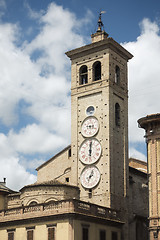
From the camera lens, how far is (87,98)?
52125mm

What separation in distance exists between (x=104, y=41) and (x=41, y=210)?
764 inches

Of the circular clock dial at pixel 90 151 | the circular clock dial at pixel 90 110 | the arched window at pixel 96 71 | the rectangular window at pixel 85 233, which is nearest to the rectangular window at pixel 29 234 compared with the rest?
the rectangular window at pixel 85 233

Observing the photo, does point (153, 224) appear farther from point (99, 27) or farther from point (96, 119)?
point (99, 27)

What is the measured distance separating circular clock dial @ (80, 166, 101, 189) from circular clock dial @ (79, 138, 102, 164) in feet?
2.51

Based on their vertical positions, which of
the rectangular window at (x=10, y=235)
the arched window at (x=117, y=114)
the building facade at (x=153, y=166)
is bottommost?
the rectangular window at (x=10, y=235)

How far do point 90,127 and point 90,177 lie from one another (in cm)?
519

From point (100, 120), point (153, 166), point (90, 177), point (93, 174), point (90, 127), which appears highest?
point (100, 120)

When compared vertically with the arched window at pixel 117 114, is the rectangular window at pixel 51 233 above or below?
below

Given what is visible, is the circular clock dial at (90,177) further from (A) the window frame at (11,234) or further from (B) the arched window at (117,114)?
(A) the window frame at (11,234)

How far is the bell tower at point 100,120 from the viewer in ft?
160

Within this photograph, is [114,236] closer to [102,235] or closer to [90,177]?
[102,235]

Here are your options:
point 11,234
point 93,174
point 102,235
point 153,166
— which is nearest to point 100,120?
point 93,174

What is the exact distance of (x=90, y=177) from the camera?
4928cm

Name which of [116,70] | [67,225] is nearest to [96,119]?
[116,70]
